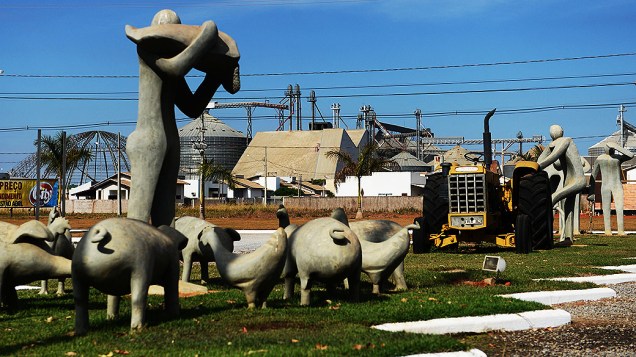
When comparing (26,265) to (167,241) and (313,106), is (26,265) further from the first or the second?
(313,106)

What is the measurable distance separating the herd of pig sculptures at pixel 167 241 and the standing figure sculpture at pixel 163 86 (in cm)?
1

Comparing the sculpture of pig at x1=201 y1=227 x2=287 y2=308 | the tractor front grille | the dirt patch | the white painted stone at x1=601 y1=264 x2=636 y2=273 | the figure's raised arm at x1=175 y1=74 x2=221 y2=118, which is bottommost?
the white painted stone at x1=601 y1=264 x2=636 y2=273

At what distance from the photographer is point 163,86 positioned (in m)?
10.4

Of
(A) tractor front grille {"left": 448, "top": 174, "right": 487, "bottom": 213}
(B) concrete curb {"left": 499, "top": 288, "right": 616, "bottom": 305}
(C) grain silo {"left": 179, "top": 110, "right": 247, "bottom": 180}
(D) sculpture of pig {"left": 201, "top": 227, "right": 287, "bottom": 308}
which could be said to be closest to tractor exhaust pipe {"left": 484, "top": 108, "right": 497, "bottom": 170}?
(A) tractor front grille {"left": 448, "top": 174, "right": 487, "bottom": 213}

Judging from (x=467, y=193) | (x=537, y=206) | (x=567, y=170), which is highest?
(x=567, y=170)

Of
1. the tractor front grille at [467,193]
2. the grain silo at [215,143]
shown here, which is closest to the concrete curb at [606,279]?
the tractor front grille at [467,193]

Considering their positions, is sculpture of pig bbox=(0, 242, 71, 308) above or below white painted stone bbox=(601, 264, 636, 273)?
above

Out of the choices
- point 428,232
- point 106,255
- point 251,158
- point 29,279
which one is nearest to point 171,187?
point 29,279

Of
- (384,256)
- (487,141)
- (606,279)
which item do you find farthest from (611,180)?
(384,256)

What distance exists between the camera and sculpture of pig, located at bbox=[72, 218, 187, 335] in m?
7.32

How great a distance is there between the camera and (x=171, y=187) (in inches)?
417

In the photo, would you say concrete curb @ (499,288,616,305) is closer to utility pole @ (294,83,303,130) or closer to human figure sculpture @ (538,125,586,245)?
human figure sculpture @ (538,125,586,245)

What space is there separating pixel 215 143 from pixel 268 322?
418 feet

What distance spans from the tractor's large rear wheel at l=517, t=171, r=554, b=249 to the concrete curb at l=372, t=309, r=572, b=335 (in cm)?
1053
